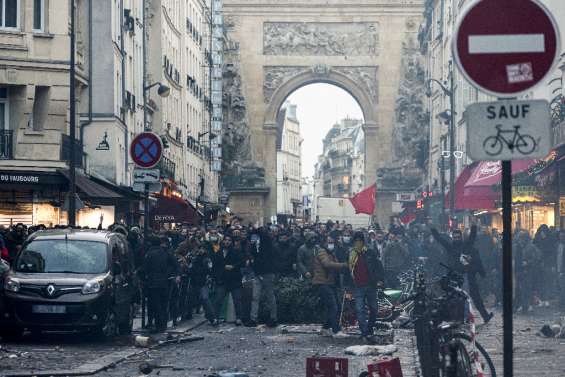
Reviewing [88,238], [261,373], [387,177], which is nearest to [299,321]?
[88,238]

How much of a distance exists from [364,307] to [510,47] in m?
14.0

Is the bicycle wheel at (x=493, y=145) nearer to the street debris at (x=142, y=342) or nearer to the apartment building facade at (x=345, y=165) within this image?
the street debris at (x=142, y=342)

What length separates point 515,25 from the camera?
22.1ft

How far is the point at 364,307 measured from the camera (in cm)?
2048

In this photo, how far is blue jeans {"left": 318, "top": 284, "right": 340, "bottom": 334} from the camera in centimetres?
2090

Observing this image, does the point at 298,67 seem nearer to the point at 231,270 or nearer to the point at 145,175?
the point at 231,270

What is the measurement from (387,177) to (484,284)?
159ft

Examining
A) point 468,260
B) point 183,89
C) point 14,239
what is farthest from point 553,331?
point 183,89

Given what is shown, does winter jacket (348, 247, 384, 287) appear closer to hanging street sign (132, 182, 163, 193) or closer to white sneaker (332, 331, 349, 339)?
white sneaker (332, 331, 349, 339)

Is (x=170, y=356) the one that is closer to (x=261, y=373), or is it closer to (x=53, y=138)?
(x=261, y=373)

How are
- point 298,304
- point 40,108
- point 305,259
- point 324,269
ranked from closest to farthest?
point 324,269, point 298,304, point 305,259, point 40,108

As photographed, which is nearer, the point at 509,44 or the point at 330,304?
the point at 509,44

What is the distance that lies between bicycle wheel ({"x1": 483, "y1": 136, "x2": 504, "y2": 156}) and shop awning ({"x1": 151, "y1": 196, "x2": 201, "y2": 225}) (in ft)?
107

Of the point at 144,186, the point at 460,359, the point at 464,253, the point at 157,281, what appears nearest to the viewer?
the point at 460,359
